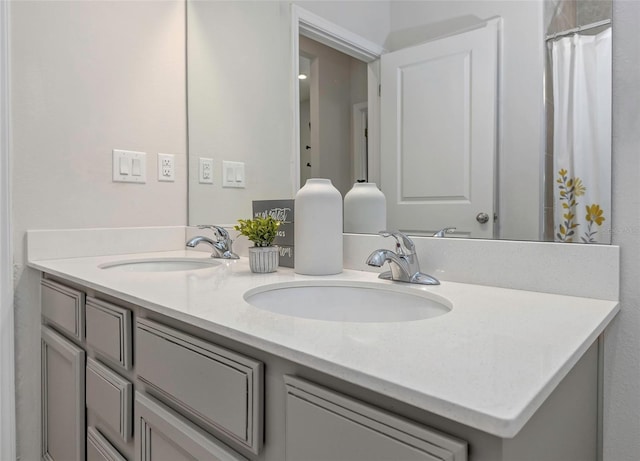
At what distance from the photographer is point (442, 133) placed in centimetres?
99

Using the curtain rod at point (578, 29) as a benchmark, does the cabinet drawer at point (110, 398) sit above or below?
below

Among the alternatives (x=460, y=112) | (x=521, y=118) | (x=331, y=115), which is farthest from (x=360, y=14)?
(x=521, y=118)

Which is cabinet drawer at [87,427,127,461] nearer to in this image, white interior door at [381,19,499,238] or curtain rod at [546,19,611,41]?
white interior door at [381,19,499,238]

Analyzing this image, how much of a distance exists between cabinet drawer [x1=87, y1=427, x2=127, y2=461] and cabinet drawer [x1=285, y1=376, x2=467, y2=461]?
631 mm

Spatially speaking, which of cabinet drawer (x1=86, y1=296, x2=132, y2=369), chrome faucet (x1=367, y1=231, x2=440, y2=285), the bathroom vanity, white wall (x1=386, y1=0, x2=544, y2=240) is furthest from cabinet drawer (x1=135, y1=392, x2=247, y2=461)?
white wall (x1=386, y1=0, x2=544, y2=240)

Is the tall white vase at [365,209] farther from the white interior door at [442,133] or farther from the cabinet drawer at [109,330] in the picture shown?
the cabinet drawer at [109,330]

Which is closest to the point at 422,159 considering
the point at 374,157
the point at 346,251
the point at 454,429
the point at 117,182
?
the point at 374,157

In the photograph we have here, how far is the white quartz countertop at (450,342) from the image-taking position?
379 millimetres

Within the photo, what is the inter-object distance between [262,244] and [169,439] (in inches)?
21.3

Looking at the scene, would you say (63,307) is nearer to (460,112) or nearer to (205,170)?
(205,170)

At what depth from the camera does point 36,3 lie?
1.35 meters

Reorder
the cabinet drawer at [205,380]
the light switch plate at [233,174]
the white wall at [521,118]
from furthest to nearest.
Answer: the light switch plate at [233,174] < the white wall at [521,118] < the cabinet drawer at [205,380]

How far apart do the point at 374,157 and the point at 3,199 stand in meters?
1.15

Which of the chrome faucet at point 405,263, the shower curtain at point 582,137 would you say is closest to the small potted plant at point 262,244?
the chrome faucet at point 405,263
